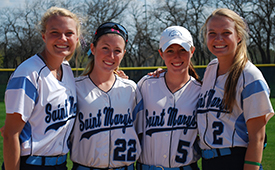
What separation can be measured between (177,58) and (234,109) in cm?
62

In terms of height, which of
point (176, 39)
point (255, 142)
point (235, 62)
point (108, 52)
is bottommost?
point (255, 142)

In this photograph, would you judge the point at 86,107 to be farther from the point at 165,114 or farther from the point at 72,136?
the point at 165,114

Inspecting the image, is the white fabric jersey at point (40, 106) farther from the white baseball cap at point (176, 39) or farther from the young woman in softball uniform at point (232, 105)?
the young woman in softball uniform at point (232, 105)

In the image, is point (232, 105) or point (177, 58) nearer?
point (232, 105)

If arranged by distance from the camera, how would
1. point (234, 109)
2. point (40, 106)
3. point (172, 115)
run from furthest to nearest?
point (172, 115)
point (234, 109)
point (40, 106)

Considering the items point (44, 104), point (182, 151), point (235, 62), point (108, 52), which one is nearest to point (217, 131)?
point (182, 151)

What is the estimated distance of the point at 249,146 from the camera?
5.79 feet

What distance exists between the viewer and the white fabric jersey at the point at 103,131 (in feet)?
6.60

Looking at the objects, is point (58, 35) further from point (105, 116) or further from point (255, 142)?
point (255, 142)

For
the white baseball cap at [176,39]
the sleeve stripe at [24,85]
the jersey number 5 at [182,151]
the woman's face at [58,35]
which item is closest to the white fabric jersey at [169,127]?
the jersey number 5 at [182,151]

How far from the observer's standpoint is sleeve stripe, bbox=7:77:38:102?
1.68 metres

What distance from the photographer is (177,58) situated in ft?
7.13

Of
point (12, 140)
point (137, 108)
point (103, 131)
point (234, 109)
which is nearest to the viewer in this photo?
point (12, 140)

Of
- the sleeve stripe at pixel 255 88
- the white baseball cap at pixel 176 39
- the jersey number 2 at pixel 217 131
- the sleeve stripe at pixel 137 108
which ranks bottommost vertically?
the jersey number 2 at pixel 217 131
